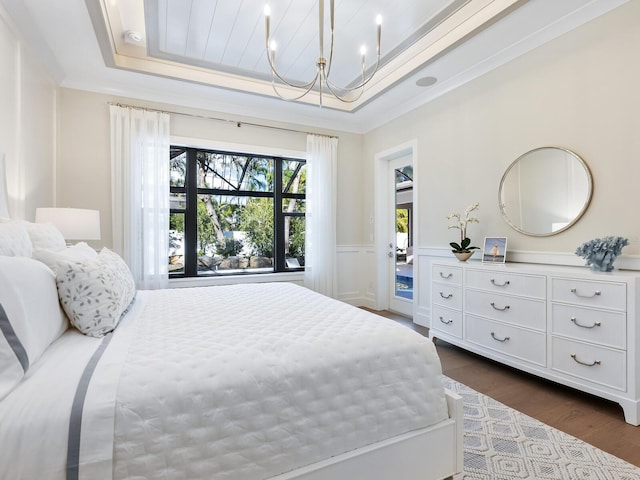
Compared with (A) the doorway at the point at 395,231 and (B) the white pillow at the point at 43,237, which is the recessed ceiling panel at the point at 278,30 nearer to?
(A) the doorway at the point at 395,231

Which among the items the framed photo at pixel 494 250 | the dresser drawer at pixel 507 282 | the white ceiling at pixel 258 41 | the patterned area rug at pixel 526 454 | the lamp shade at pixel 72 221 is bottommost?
the patterned area rug at pixel 526 454

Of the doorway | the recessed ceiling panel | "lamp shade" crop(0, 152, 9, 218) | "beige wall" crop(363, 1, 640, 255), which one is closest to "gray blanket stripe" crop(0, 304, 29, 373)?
"lamp shade" crop(0, 152, 9, 218)

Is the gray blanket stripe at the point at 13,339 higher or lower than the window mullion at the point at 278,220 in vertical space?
lower

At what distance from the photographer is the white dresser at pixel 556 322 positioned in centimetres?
186

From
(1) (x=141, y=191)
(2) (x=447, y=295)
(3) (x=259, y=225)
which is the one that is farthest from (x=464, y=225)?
(1) (x=141, y=191)

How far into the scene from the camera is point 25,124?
2.57 meters

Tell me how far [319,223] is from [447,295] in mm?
1950

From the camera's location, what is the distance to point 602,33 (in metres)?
2.28

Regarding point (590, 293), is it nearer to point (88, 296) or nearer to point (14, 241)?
point (88, 296)

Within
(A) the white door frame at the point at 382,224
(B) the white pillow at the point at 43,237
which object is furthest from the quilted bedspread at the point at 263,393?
(A) the white door frame at the point at 382,224

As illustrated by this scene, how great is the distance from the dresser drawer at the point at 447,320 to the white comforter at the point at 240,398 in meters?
1.67

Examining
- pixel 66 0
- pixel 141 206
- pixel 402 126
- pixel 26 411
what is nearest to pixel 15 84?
pixel 66 0

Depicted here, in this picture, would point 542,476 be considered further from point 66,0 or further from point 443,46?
point 66,0

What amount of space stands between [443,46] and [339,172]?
2108 millimetres
